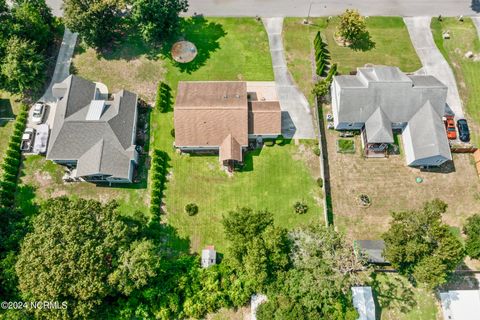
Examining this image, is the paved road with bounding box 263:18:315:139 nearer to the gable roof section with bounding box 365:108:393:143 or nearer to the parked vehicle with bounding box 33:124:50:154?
the gable roof section with bounding box 365:108:393:143

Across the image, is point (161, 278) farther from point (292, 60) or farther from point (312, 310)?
point (292, 60)

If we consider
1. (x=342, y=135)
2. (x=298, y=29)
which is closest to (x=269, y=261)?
(x=342, y=135)

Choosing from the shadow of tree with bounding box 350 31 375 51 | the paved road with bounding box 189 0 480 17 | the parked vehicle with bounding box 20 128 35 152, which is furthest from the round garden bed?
the shadow of tree with bounding box 350 31 375 51

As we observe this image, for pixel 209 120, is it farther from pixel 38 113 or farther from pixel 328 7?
pixel 328 7

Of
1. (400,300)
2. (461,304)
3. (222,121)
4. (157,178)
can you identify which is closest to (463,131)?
(461,304)

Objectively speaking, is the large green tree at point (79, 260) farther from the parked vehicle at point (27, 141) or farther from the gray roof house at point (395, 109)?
the gray roof house at point (395, 109)
